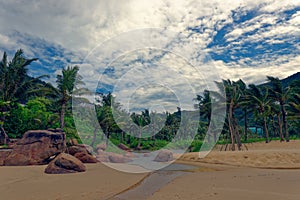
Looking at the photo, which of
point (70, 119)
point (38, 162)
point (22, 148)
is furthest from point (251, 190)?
point (70, 119)

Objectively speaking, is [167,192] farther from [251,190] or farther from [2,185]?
[2,185]

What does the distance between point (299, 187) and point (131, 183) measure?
6.54 meters

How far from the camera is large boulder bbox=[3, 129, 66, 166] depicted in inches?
603

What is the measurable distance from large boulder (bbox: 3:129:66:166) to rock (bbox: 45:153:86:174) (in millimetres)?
3525

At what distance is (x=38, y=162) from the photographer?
51.0 feet

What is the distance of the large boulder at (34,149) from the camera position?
15.3m

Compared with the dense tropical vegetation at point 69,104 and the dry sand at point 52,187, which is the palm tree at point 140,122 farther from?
the dry sand at point 52,187

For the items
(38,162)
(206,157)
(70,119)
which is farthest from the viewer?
(70,119)

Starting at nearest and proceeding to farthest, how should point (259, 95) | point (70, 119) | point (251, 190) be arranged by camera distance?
point (251, 190), point (259, 95), point (70, 119)

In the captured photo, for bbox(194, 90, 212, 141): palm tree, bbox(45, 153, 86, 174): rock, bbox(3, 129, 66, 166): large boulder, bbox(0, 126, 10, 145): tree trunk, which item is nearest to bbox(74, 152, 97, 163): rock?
bbox(3, 129, 66, 166): large boulder

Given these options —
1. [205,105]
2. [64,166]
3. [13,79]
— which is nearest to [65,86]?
[13,79]

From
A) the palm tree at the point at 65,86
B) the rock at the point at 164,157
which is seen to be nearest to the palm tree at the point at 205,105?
the rock at the point at 164,157

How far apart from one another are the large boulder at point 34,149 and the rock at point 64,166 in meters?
3.52

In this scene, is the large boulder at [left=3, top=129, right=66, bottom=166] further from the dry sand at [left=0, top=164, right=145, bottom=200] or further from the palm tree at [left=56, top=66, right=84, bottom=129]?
the palm tree at [left=56, top=66, right=84, bottom=129]
